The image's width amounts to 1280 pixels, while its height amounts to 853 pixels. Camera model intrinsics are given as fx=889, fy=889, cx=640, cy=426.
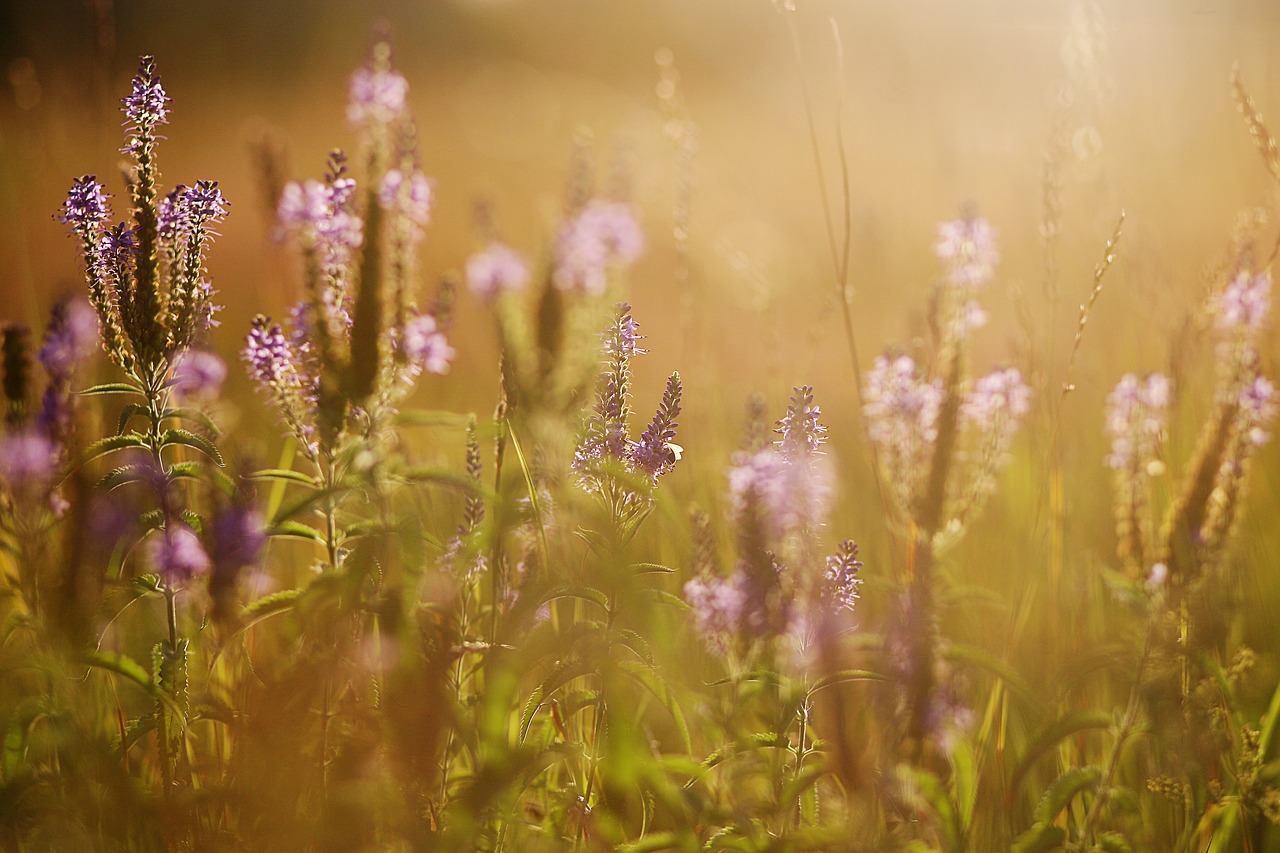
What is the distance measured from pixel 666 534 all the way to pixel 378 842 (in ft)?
6.45

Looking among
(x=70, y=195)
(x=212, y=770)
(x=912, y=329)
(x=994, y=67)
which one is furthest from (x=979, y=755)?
(x=994, y=67)

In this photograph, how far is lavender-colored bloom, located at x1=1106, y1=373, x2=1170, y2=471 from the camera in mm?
2164

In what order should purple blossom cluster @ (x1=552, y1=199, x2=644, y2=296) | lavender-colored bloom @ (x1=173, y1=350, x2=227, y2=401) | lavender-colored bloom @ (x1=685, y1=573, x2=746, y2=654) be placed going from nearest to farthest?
lavender-colored bloom @ (x1=685, y1=573, x2=746, y2=654), purple blossom cluster @ (x1=552, y1=199, x2=644, y2=296), lavender-colored bloom @ (x1=173, y1=350, x2=227, y2=401)

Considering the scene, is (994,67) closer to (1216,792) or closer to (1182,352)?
(1182,352)

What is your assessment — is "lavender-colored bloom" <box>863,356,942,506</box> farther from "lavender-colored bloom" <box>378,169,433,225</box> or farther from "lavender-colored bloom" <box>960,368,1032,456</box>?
"lavender-colored bloom" <box>378,169,433,225</box>

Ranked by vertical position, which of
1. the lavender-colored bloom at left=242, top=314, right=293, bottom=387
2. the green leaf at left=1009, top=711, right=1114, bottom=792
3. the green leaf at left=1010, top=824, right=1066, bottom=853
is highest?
the lavender-colored bloom at left=242, top=314, right=293, bottom=387

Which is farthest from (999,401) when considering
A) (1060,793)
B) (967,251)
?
(1060,793)

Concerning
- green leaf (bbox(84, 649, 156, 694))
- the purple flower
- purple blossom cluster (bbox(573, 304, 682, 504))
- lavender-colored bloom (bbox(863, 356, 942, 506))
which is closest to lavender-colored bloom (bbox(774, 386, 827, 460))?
purple blossom cluster (bbox(573, 304, 682, 504))

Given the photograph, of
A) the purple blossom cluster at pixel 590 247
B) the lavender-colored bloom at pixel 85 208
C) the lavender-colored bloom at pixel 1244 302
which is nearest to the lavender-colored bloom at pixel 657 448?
the purple blossom cluster at pixel 590 247

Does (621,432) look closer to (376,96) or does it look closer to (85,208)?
(376,96)

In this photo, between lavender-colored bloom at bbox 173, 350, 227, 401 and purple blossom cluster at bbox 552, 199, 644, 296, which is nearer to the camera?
purple blossom cluster at bbox 552, 199, 644, 296

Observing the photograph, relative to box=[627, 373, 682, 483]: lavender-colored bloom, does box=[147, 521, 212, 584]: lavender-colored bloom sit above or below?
below

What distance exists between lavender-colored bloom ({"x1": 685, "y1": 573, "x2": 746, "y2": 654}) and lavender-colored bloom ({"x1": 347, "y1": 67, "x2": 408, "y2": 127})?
1.02 meters

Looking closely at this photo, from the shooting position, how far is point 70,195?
4.92ft
